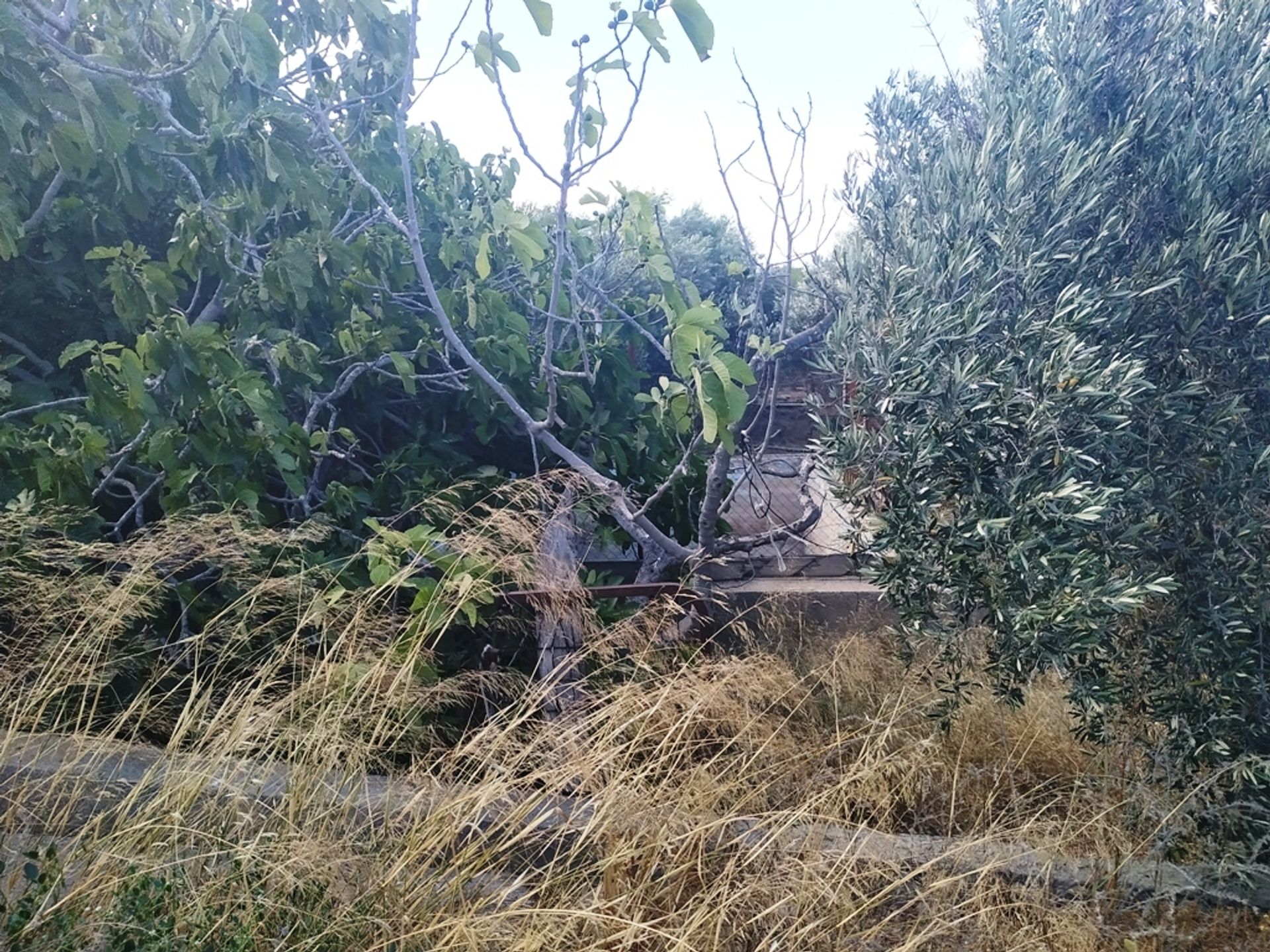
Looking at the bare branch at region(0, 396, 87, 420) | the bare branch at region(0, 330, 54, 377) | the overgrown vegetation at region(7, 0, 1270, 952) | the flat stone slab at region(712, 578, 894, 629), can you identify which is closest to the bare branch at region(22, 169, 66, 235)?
the overgrown vegetation at region(7, 0, 1270, 952)

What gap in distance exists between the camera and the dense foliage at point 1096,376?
245 centimetres

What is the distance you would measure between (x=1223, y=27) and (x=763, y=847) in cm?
267

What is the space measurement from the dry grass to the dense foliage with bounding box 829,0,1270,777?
0.50 m

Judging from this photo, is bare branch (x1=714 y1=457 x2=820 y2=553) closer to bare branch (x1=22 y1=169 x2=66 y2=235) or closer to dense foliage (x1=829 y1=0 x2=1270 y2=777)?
dense foliage (x1=829 y1=0 x2=1270 y2=777)

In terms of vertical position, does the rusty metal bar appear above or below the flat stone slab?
above

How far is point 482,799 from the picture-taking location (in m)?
2.19

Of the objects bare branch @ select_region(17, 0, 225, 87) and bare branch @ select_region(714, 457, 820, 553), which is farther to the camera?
bare branch @ select_region(714, 457, 820, 553)

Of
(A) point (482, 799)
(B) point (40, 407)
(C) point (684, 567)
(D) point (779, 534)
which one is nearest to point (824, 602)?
(D) point (779, 534)

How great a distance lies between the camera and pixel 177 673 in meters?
3.38

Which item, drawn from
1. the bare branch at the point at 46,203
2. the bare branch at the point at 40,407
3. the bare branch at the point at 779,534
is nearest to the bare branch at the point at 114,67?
the bare branch at the point at 46,203

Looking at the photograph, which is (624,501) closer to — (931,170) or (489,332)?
(489,332)

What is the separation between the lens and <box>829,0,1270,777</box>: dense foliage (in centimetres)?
245

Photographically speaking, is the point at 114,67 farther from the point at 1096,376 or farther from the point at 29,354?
the point at 1096,376

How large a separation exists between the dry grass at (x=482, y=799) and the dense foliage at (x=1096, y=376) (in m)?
0.50
